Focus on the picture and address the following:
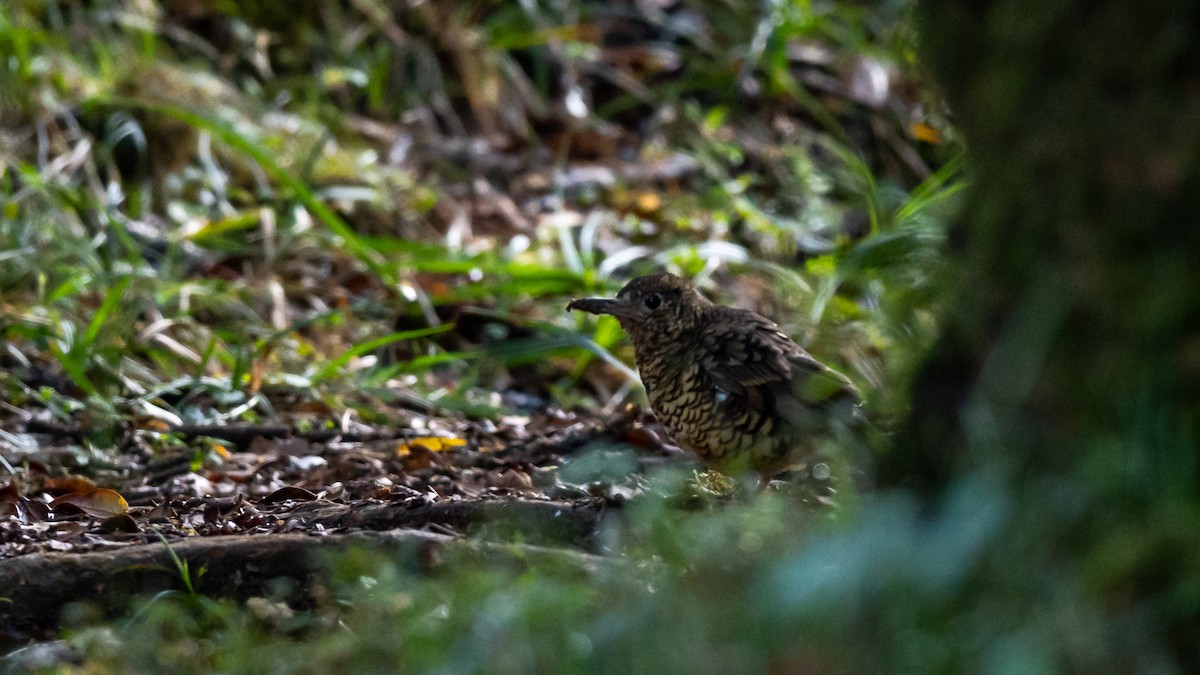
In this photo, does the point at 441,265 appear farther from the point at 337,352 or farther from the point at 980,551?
the point at 980,551

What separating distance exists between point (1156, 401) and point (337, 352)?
3880 millimetres

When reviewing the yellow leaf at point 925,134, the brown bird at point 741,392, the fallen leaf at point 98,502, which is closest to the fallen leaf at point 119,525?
the fallen leaf at point 98,502

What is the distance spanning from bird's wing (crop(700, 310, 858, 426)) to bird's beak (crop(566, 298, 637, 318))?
31cm

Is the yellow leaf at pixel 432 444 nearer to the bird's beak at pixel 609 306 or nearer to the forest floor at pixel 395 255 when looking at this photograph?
the forest floor at pixel 395 255

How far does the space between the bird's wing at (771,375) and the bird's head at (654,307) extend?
0.52 feet

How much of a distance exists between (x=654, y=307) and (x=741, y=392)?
530 mm

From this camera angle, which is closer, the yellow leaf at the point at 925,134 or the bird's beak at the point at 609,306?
the bird's beak at the point at 609,306

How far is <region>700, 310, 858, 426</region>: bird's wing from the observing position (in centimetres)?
356

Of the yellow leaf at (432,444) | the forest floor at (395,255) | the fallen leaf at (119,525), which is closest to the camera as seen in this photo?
the forest floor at (395,255)

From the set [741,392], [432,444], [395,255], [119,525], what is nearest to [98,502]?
[119,525]

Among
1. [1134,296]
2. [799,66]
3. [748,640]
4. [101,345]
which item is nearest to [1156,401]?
[1134,296]

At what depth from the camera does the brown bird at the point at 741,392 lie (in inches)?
141

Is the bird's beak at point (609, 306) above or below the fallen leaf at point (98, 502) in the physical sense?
above

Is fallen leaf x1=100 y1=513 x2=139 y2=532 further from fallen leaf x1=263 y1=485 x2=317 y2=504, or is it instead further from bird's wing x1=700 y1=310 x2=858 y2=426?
bird's wing x1=700 y1=310 x2=858 y2=426
